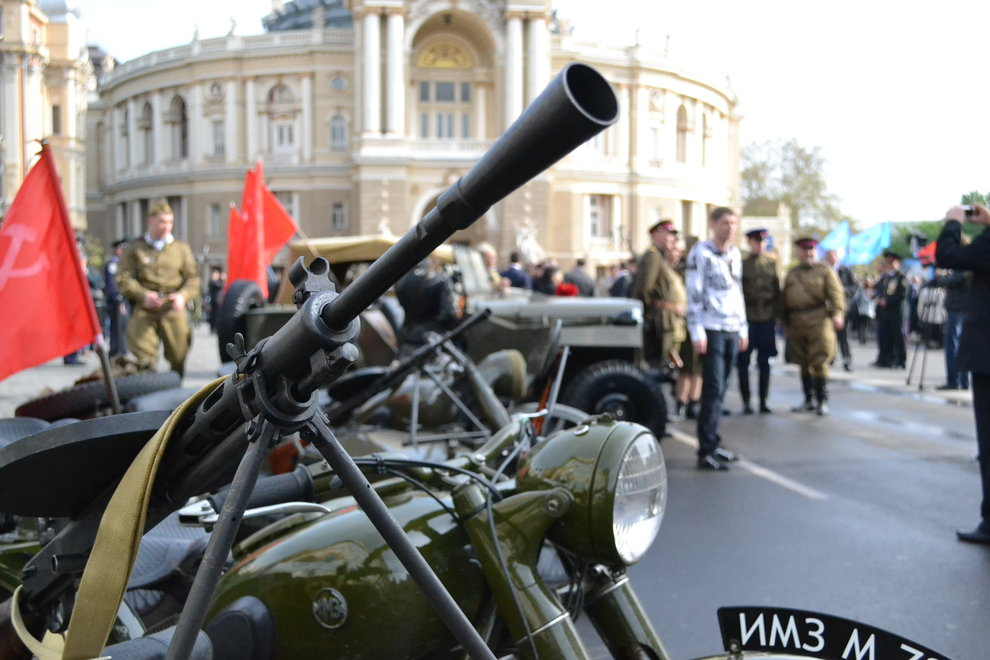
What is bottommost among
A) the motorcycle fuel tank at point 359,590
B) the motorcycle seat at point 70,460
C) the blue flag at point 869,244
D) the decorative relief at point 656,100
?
the motorcycle fuel tank at point 359,590

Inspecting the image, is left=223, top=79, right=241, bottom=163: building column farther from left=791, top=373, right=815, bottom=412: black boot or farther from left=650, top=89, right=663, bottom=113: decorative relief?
left=791, top=373, right=815, bottom=412: black boot

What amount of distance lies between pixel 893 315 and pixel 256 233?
11.1m

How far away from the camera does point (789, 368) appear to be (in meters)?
17.1

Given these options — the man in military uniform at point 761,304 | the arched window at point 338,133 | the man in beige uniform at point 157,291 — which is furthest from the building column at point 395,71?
the man in beige uniform at point 157,291

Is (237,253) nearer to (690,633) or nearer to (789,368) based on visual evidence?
(690,633)

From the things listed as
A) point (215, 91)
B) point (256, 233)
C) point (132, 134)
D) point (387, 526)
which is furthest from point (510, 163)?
point (132, 134)

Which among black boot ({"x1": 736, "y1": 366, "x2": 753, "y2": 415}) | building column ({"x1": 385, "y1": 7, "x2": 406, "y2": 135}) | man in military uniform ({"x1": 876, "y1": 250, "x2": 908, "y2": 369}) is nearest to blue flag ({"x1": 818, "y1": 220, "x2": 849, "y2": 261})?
man in military uniform ({"x1": 876, "y1": 250, "x2": 908, "y2": 369})

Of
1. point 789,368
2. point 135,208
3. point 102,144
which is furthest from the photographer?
point 102,144

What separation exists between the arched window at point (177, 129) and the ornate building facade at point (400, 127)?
4.4 inches

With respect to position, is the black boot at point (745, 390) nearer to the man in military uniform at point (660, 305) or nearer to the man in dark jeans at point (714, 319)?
the man in military uniform at point (660, 305)

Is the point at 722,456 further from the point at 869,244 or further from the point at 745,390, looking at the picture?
the point at 869,244

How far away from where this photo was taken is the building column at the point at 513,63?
56.5m

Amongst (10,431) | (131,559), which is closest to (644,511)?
(131,559)

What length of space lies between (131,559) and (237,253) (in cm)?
874
